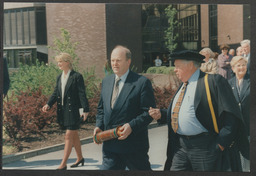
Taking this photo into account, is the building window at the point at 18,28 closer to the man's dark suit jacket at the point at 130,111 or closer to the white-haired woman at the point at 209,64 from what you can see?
the man's dark suit jacket at the point at 130,111

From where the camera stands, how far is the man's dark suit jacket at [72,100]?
15.5 feet

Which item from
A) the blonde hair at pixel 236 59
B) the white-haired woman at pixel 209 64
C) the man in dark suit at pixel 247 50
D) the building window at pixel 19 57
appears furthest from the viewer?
the building window at pixel 19 57

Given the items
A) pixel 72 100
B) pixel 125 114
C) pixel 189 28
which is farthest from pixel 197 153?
pixel 189 28

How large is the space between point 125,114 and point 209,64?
155 cm

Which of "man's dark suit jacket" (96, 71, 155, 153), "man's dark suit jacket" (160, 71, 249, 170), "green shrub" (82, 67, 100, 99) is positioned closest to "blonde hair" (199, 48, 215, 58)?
"man's dark suit jacket" (160, 71, 249, 170)

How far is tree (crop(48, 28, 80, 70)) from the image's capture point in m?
5.05

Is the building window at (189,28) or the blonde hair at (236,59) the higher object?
the building window at (189,28)

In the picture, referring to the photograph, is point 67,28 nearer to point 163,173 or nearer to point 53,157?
point 53,157

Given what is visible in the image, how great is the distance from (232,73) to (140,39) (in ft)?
5.28

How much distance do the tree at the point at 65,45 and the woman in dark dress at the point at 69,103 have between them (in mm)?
229

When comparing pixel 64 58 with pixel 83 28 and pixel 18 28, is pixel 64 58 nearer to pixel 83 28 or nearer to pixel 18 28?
pixel 83 28

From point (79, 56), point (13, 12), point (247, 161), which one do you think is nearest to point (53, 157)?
point (79, 56)

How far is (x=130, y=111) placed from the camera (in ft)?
13.0

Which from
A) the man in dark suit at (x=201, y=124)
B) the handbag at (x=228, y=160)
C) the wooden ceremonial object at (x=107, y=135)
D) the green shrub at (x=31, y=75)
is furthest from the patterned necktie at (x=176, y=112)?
the green shrub at (x=31, y=75)
